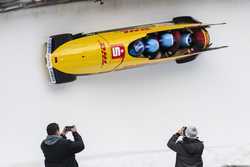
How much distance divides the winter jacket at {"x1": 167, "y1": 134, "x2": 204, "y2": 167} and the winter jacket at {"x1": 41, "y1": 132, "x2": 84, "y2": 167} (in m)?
0.92

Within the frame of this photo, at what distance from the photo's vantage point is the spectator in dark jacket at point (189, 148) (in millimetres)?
5969

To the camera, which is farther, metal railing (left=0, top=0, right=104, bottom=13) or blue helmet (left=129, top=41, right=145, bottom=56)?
blue helmet (left=129, top=41, right=145, bottom=56)

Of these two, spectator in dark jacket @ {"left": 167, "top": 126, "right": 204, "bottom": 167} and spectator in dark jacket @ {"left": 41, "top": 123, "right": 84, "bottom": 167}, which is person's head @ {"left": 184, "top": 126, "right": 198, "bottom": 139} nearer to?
spectator in dark jacket @ {"left": 167, "top": 126, "right": 204, "bottom": 167}

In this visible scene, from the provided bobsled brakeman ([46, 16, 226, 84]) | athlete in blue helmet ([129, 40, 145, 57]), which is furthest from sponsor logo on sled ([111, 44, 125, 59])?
athlete in blue helmet ([129, 40, 145, 57])

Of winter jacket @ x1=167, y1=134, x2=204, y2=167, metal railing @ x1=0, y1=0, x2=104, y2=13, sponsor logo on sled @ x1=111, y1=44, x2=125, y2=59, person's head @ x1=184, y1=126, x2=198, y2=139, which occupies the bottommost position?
winter jacket @ x1=167, y1=134, x2=204, y2=167

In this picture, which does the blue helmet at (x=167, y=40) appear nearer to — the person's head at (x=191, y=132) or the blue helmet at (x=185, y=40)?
the blue helmet at (x=185, y=40)

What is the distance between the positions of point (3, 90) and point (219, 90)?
2834mm

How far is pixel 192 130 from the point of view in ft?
19.5

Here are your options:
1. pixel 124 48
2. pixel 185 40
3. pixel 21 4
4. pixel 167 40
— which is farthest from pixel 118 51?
pixel 21 4

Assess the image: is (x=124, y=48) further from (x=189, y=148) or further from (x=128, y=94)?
(x=189, y=148)

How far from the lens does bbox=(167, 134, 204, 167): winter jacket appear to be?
19.6 ft

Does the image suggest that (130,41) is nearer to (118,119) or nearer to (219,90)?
(118,119)

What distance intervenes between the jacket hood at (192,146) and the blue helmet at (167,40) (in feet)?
6.74

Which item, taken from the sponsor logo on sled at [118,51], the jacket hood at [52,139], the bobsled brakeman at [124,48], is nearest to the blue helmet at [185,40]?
the bobsled brakeman at [124,48]
